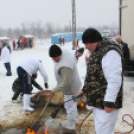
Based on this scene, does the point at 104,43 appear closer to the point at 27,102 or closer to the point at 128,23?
the point at 27,102

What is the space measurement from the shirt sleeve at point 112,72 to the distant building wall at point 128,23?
15.7ft

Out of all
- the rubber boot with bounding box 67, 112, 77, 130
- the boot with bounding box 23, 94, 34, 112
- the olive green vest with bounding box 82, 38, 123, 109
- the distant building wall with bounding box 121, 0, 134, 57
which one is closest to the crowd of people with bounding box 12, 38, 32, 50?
the distant building wall with bounding box 121, 0, 134, 57

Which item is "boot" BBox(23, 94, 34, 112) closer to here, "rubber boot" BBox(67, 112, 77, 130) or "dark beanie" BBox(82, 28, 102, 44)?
"rubber boot" BBox(67, 112, 77, 130)

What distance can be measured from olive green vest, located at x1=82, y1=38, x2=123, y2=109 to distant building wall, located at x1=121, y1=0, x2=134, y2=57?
463 centimetres

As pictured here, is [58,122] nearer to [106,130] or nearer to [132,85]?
[106,130]

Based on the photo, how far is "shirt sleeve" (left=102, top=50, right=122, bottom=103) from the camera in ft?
5.99

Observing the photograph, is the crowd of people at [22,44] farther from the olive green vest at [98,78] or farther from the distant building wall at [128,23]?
the olive green vest at [98,78]

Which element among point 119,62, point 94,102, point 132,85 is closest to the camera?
point 119,62

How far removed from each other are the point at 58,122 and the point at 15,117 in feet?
3.74

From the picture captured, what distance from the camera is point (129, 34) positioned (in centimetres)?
626

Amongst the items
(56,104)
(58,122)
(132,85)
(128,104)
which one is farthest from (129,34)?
(58,122)

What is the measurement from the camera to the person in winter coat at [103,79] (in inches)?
72.6

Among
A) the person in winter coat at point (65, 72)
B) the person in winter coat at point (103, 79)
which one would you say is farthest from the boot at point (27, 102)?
the person in winter coat at point (103, 79)

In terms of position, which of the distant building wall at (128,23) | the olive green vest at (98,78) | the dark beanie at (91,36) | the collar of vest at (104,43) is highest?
the distant building wall at (128,23)
